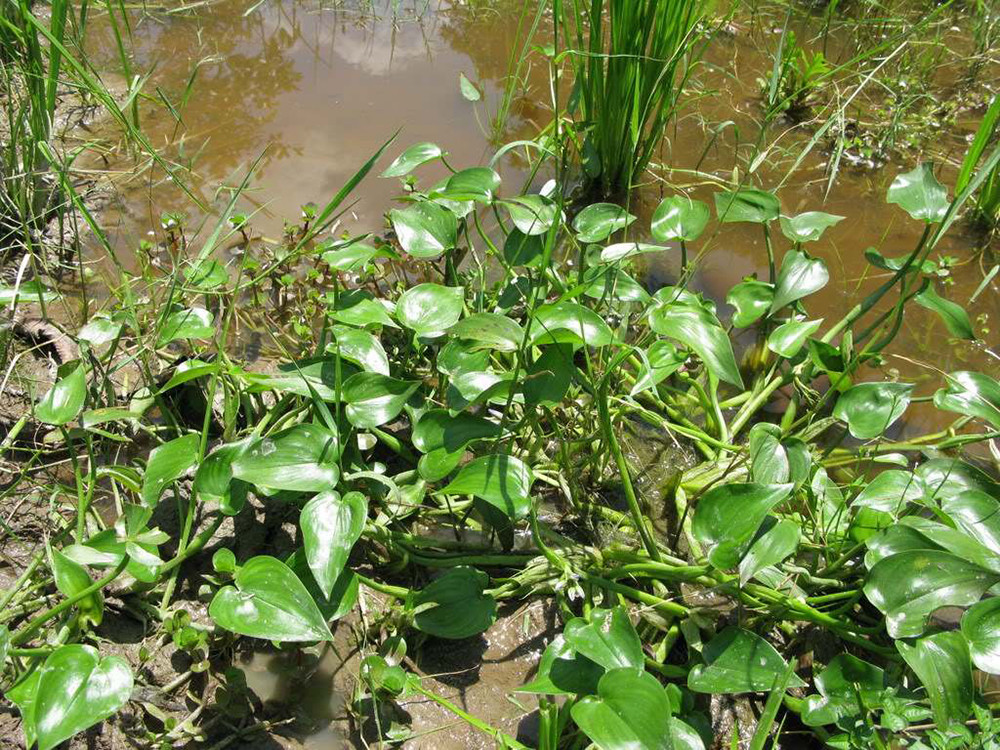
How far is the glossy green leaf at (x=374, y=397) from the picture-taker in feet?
4.91

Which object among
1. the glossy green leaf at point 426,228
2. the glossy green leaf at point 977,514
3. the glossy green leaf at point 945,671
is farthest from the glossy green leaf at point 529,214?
the glossy green leaf at point 945,671

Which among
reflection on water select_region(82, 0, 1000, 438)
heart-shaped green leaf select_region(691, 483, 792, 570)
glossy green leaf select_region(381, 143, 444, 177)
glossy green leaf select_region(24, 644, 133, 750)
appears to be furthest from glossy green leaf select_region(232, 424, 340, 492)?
reflection on water select_region(82, 0, 1000, 438)

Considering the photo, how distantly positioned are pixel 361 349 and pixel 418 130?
131 centimetres

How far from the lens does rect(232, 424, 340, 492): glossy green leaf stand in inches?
53.7

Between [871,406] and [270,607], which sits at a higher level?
[871,406]

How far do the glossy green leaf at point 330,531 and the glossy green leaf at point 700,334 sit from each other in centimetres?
61

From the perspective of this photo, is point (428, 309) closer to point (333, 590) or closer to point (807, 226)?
point (333, 590)

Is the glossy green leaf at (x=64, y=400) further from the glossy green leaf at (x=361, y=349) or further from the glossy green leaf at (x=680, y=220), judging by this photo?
the glossy green leaf at (x=680, y=220)

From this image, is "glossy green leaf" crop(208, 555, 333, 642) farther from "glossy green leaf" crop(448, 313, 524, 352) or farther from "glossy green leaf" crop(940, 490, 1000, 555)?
"glossy green leaf" crop(940, 490, 1000, 555)

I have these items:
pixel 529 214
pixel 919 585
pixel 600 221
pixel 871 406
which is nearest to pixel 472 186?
pixel 529 214

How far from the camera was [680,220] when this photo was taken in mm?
1894

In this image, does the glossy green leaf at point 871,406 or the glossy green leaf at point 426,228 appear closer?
the glossy green leaf at point 871,406

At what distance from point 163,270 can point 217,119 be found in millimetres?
791

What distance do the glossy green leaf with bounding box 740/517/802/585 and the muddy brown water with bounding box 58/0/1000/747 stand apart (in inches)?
35.2
